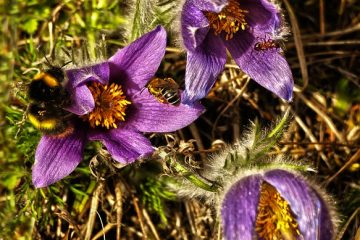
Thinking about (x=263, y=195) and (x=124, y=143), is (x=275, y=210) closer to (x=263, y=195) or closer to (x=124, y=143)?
(x=263, y=195)

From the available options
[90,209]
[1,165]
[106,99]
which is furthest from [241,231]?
[1,165]

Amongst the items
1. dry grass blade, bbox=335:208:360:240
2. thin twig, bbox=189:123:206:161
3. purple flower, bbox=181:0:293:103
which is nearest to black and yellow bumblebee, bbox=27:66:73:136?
purple flower, bbox=181:0:293:103

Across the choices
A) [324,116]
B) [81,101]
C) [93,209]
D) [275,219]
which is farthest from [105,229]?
[324,116]

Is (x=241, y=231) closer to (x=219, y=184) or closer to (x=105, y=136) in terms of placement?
(x=219, y=184)

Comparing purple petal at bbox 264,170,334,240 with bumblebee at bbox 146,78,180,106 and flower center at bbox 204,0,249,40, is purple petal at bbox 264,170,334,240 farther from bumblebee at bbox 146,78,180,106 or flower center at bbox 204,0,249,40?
flower center at bbox 204,0,249,40

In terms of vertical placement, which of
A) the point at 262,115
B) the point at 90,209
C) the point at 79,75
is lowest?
the point at 90,209
